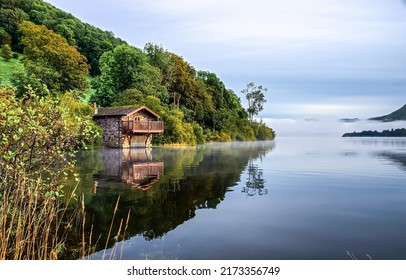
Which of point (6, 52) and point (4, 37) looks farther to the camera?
point (4, 37)

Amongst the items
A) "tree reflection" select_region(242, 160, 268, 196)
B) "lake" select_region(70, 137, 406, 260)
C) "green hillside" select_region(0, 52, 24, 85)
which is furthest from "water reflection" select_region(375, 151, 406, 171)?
"green hillside" select_region(0, 52, 24, 85)

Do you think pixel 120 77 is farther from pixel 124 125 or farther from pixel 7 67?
pixel 7 67

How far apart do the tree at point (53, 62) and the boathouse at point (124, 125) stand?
7.51 metres

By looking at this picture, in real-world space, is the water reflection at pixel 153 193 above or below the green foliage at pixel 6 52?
below

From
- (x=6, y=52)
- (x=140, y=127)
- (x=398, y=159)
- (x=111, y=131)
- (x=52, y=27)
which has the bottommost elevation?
(x=398, y=159)

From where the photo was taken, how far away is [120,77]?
47.2m

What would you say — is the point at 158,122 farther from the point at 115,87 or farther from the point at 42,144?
the point at 42,144

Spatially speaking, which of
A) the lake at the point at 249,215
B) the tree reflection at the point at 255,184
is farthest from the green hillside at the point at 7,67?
the tree reflection at the point at 255,184

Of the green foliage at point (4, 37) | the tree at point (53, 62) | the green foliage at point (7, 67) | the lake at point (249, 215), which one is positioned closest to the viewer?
the lake at point (249, 215)

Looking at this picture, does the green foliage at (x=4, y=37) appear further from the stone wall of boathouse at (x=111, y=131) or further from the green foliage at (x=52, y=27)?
the stone wall of boathouse at (x=111, y=131)

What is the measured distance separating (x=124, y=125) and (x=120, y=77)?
42.8 ft

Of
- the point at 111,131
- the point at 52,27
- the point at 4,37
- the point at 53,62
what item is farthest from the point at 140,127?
the point at 52,27

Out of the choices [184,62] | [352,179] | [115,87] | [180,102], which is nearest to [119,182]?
[352,179]

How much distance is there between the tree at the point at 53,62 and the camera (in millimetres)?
40875
